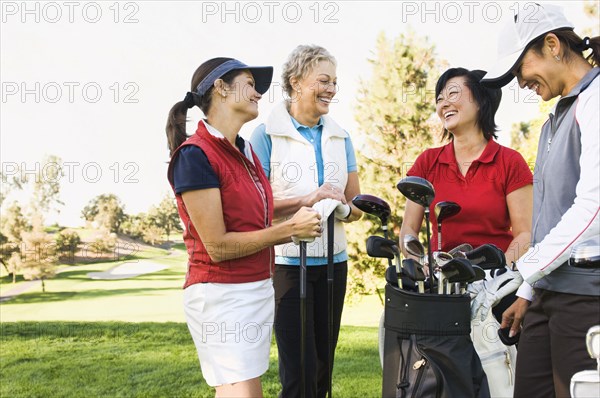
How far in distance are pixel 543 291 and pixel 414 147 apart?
255 inches

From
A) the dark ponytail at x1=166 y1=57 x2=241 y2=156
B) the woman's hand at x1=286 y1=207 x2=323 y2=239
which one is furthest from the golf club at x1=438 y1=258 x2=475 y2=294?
the dark ponytail at x1=166 y1=57 x2=241 y2=156

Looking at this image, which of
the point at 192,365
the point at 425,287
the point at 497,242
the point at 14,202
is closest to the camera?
the point at 425,287

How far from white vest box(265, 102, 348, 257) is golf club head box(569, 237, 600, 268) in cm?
119

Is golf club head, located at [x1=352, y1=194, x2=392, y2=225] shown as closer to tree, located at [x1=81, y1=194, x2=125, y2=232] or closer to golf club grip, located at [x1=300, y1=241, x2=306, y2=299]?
golf club grip, located at [x1=300, y1=241, x2=306, y2=299]

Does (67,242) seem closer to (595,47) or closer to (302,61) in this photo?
(302,61)

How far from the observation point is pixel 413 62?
887cm

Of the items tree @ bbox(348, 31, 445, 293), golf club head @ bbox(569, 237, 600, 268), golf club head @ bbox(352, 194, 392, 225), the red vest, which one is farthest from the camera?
tree @ bbox(348, 31, 445, 293)

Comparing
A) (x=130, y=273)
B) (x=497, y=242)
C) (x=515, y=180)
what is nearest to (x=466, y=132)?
(x=515, y=180)

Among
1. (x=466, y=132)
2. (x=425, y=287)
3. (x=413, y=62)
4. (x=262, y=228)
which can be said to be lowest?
(x=425, y=287)

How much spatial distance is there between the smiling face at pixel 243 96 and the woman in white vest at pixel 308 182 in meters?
0.48

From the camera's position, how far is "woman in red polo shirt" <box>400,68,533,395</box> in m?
2.72

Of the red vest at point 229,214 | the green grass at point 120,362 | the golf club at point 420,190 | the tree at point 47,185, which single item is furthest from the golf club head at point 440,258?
the tree at point 47,185

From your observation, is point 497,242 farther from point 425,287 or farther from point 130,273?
point 130,273

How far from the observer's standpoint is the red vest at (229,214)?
2.29 meters
